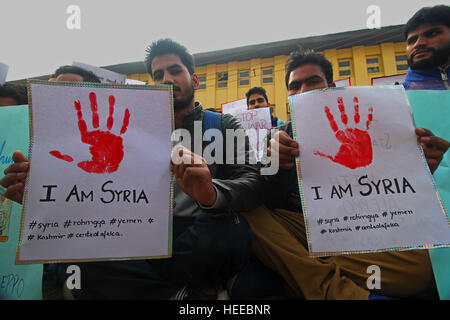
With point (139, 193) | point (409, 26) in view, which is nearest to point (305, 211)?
point (139, 193)

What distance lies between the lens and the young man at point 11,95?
1.61 meters

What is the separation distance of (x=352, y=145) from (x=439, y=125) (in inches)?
19.0

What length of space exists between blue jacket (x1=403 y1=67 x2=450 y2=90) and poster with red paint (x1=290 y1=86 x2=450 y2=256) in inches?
25.0

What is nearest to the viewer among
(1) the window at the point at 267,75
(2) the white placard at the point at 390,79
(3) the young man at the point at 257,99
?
(2) the white placard at the point at 390,79

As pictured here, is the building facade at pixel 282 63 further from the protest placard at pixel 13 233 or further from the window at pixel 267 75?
the protest placard at pixel 13 233

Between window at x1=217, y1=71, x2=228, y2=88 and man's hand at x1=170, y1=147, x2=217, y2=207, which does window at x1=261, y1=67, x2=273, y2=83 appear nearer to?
window at x1=217, y1=71, x2=228, y2=88

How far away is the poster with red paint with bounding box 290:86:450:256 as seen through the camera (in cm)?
86

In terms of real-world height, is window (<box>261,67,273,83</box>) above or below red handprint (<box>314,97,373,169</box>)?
above

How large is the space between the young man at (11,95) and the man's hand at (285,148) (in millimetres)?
1691

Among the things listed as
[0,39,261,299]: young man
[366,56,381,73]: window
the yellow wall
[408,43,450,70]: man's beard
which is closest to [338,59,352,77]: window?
the yellow wall

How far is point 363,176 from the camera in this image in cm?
91

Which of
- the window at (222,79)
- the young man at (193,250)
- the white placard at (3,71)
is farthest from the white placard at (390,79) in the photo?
the window at (222,79)

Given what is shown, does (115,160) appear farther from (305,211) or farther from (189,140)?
(305,211)

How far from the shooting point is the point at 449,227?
86cm
